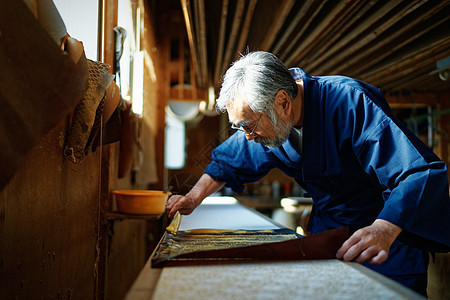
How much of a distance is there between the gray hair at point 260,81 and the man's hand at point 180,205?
623mm

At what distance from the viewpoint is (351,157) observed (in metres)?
1.59

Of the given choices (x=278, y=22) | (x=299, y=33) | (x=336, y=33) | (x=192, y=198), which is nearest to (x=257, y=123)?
(x=192, y=198)

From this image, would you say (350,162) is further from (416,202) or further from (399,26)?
(399,26)

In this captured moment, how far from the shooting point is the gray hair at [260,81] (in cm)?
153

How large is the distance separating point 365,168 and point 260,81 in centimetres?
57

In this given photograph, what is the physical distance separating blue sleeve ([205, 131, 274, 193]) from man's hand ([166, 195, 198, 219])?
0.83 feet

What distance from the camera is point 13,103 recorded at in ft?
2.39

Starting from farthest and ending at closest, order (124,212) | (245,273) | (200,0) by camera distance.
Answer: (200,0) < (124,212) < (245,273)

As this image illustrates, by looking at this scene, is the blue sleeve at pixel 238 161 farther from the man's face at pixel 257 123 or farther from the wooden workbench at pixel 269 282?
the wooden workbench at pixel 269 282

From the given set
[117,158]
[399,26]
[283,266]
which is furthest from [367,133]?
[399,26]

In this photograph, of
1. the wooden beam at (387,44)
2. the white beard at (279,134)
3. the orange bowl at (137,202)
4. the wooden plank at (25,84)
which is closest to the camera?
the wooden plank at (25,84)

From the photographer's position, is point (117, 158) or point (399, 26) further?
point (399, 26)

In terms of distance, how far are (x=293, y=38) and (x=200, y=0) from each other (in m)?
1.05

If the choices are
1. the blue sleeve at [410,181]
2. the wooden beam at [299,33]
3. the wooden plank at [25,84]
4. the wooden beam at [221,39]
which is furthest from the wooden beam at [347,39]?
the wooden plank at [25,84]
